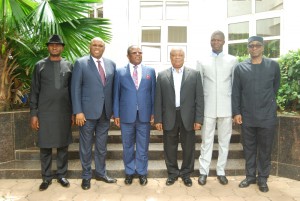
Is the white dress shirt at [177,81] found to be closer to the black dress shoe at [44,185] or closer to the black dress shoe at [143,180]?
the black dress shoe at [143,180]

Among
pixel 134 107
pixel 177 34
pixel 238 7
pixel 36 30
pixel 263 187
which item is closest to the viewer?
pixel 263 187

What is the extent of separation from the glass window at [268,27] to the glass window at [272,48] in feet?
0.57

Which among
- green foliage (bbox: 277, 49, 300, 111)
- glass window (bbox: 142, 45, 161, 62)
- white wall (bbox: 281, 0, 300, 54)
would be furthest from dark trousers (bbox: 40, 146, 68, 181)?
white wall (bbox: 281, 0, 300, 54)

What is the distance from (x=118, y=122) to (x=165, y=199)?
110 cm

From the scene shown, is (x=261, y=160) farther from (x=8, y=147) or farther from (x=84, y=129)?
(x=8, y=147)

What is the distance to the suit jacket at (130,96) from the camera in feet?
12.9

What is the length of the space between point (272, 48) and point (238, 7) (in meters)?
1.25

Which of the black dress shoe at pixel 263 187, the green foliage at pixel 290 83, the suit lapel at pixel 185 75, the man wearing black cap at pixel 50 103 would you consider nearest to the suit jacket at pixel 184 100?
the suit lapel at pixel 185 75

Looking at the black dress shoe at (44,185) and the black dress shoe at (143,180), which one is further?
the black dress shoe at (143,180)

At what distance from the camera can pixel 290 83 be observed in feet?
15.1

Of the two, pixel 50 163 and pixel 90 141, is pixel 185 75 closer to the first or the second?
pixel 90 141

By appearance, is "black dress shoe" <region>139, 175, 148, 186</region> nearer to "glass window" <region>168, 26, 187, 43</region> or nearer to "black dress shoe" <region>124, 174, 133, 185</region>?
"black dress shoe" <region>124, 174, 133, 185</region>

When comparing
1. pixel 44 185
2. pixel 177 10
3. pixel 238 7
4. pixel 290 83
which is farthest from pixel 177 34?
pixel 44 185

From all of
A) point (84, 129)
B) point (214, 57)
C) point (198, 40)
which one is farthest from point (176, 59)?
point (198, 40)
